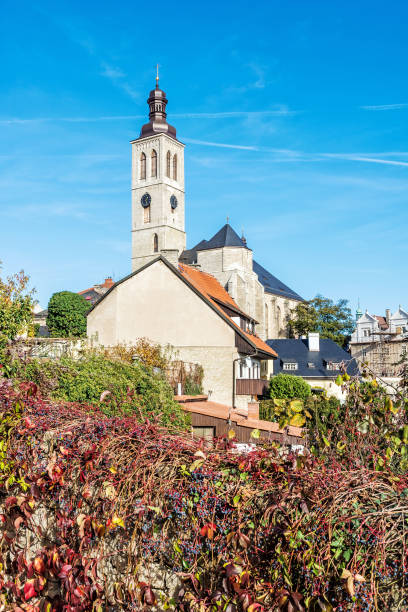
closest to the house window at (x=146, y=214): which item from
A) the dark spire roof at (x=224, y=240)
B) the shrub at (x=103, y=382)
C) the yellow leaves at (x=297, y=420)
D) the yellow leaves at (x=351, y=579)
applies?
the dark spire roof at (x=224, y=240)

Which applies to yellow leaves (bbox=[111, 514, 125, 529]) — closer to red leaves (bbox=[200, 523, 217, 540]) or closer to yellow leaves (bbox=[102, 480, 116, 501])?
yellow leaves (bbox=[102, 480, 116, 501])

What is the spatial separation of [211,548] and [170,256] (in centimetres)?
2743

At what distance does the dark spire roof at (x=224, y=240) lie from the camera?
6375cm

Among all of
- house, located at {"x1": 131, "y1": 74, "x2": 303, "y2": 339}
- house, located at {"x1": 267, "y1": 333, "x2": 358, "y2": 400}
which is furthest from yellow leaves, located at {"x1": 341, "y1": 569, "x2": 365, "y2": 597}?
house, located at {"x1": 131, "y1": 74, "x2": 303, "y2": 339}

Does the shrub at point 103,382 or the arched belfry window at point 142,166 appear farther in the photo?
the arched belfry window at point 142,166

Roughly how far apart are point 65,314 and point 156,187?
23762 mm

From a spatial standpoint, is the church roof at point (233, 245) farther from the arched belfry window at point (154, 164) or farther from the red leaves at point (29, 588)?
the red leaves at point (29, 588)

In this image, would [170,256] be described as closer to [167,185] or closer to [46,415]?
[46,415]

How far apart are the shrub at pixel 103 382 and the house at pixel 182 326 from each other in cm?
1223

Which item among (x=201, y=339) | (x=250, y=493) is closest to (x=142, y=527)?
(x=250, y=493)

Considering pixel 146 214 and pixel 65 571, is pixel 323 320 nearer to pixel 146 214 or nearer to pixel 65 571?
pixel 146 214

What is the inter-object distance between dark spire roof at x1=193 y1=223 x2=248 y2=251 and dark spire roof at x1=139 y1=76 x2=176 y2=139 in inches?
618

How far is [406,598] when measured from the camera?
268 centimetres

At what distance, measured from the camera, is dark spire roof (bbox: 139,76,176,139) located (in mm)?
72062
